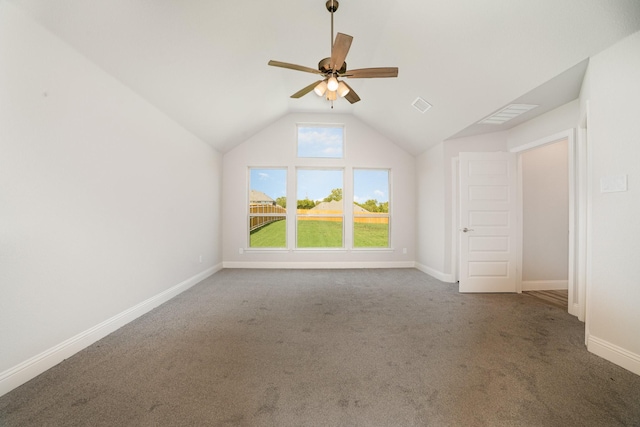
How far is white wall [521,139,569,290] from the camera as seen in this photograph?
4.05 metres

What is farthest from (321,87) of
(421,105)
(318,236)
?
(318,236)

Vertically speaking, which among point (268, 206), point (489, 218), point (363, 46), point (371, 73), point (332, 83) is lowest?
point (489, 218)

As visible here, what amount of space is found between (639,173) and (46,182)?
14.7 ft

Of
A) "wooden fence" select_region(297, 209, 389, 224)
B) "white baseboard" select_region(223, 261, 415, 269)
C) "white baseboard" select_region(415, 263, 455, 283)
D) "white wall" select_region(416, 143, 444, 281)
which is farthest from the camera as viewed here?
"wooden fence" select_region(297, 209, 389, 224)

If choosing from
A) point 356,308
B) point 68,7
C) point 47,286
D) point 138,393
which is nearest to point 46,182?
point 47,286

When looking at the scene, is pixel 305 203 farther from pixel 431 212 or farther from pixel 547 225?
pixel 547 225

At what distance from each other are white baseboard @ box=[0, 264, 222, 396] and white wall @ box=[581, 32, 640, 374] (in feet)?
14.4

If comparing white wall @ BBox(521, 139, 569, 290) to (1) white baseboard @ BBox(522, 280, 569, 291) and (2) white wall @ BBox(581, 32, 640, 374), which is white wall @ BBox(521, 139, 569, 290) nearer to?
(1) white baseboard @ BBox(522, 280, 569, 291)

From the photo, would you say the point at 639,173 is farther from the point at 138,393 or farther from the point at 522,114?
the point at 138,393

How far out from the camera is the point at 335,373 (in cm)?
187

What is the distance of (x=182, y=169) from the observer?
12.9 ft

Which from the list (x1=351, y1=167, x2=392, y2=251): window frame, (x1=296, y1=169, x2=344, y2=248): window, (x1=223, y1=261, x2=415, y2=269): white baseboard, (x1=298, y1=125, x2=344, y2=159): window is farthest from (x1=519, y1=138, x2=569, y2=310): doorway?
(x1=298, y1=125, x2=344, y2=159): window

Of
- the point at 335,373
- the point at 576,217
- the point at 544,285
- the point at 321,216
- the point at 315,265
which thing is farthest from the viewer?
the point at 321,216

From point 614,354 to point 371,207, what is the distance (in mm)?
4248
